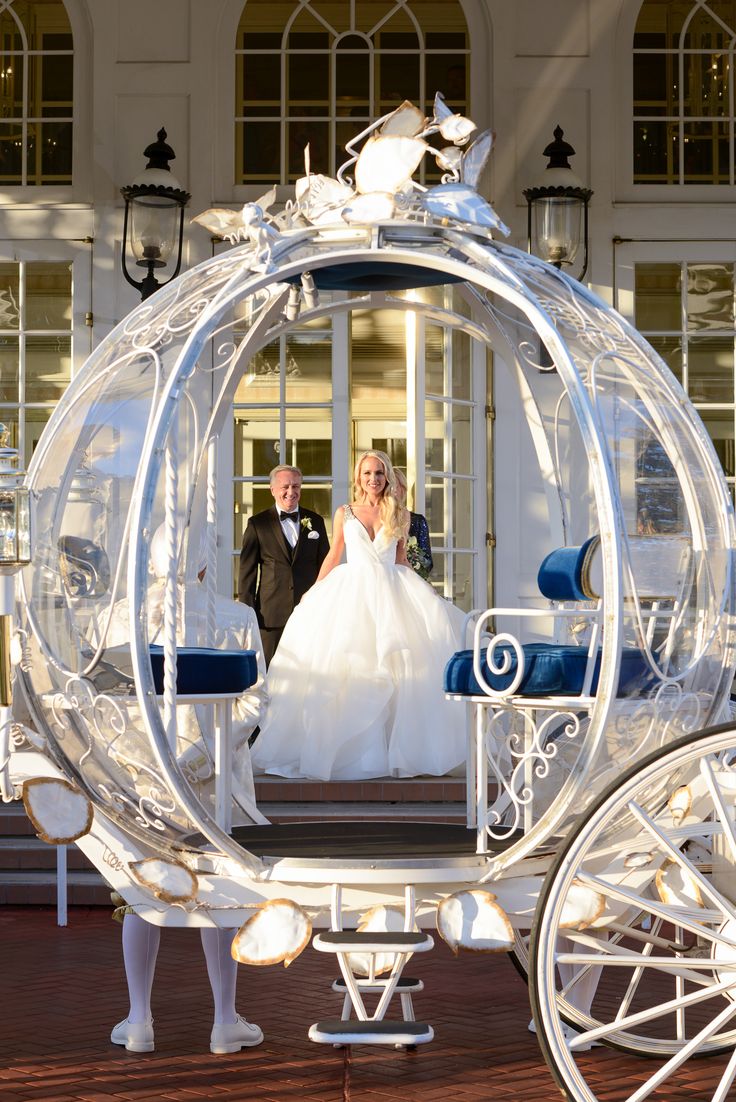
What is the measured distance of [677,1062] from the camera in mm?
3443

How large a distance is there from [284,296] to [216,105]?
5.09 meters

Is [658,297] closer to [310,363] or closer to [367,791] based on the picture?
[310,363]

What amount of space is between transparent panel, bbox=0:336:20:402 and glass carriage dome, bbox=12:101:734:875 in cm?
509

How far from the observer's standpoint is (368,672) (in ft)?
25.3

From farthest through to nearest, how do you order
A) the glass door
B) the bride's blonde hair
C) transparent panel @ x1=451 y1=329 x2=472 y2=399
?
transparent panel @ x1=451 y1=329 x2=472 y2=399 < the glass door < the bride's blonde hair

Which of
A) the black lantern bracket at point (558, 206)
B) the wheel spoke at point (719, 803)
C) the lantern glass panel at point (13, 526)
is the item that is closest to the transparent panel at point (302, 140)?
the black lantern bracket at point (558, 206)

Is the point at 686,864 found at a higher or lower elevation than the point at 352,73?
lower

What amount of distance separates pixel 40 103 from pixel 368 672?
4.51m

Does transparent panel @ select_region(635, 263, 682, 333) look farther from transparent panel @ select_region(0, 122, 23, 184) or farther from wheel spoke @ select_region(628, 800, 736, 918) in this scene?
wheel spoke @ select_region(628, 800, 736, 918)

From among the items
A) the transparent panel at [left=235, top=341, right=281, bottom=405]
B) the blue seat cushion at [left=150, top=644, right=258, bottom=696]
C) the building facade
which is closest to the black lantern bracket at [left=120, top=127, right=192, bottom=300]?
the building facade

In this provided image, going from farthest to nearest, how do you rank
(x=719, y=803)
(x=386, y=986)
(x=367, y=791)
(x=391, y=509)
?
(x=391, y=509) → (x=367, y=791) → (x=386, y=986) → (x=719, y=803)

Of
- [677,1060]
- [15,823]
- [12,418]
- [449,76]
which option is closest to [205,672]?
[677,1060]

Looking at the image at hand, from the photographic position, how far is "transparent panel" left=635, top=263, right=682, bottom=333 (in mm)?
9641

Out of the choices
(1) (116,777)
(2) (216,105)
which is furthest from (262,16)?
(1) (116,777)
